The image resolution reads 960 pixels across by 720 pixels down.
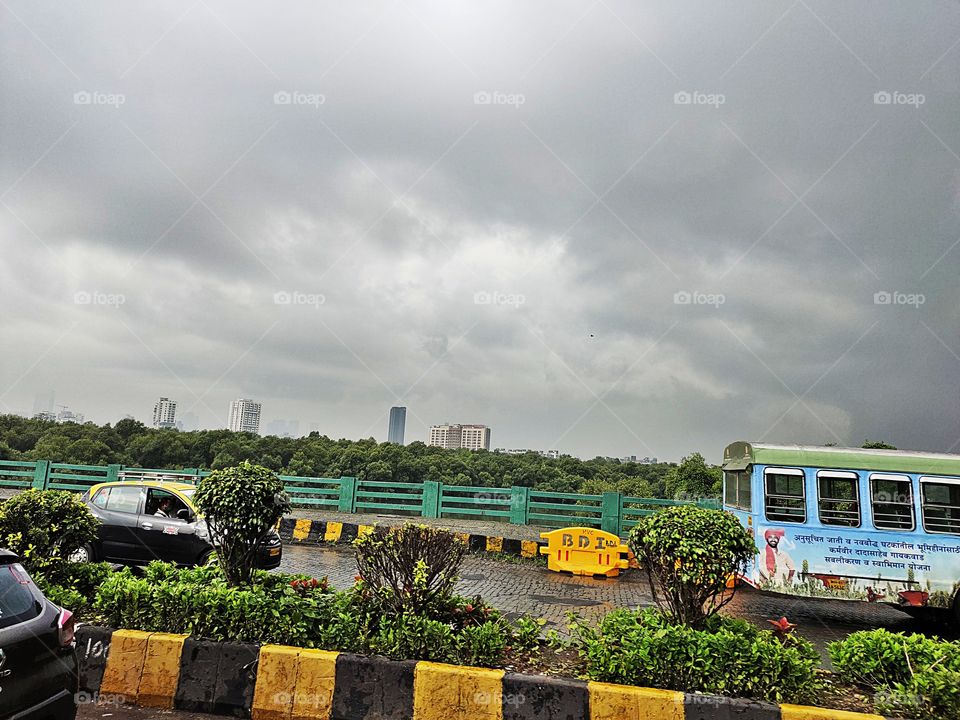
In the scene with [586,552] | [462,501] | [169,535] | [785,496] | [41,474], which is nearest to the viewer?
[785,496]

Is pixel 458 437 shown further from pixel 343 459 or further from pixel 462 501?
pixel 462 501

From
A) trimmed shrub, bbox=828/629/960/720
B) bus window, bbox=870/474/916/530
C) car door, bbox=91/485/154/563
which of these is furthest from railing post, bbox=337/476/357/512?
trimmed shrub, bbox=828/629/960/720

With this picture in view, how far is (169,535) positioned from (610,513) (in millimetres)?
9230

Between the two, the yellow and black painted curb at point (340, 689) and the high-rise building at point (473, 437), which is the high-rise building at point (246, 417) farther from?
the yellow and black painted curb at point (340, 689)

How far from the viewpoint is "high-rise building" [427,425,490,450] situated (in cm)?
3142

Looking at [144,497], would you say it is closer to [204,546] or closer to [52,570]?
[204,546]

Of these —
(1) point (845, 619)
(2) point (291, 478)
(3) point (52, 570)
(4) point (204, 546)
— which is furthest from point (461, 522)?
(3) point (52, 570)

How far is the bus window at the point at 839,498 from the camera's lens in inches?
345

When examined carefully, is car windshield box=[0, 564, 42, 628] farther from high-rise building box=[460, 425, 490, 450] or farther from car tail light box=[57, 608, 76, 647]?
high-rise building box=[460, 425, 490, 450]

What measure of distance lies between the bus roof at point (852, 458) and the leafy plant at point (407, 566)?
5931mm

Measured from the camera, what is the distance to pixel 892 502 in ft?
28.4

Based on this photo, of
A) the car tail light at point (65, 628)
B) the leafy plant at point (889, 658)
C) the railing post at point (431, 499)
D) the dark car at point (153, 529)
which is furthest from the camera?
the railing post at point (431, 499)

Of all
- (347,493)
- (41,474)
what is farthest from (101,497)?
(41,474)

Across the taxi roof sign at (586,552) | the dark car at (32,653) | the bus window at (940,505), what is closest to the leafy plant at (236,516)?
the dark car at (32,653)
